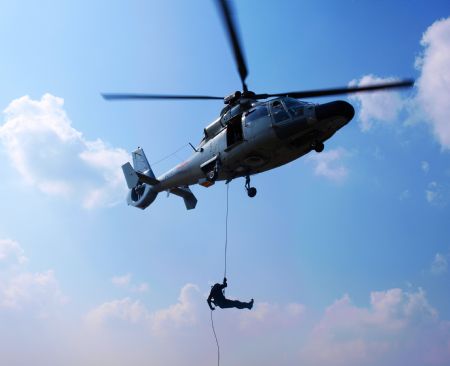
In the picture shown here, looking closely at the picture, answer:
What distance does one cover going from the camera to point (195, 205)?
27.7 metres

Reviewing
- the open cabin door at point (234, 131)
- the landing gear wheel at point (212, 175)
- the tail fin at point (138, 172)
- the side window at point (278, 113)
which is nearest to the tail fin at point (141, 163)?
the tail fin at point (138, 172)

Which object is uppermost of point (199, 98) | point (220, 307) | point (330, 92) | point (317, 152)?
point (199, 98)

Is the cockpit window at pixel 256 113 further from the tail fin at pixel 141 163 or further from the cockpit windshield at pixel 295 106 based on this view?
the tail fin at pixel 141 163

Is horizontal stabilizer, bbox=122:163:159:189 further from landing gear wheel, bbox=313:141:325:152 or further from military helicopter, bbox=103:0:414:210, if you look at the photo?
landing gear wheel, bbox=313:141:325:152

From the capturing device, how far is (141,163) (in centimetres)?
3003

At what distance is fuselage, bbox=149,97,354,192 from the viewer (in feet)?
59.9

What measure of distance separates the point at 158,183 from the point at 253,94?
914 centimetres

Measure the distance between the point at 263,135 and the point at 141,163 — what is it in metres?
13.4

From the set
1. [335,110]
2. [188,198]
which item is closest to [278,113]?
[335,110]

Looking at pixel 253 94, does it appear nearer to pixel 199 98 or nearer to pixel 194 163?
pixel 199 98

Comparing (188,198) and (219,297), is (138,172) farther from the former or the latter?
(219,297)

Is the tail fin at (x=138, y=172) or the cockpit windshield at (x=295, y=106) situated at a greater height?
the tail fin at (x=138, y=172)

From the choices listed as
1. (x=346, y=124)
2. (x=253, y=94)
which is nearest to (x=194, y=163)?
(x=253, y=94)

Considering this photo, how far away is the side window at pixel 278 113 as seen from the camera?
18.8 m
